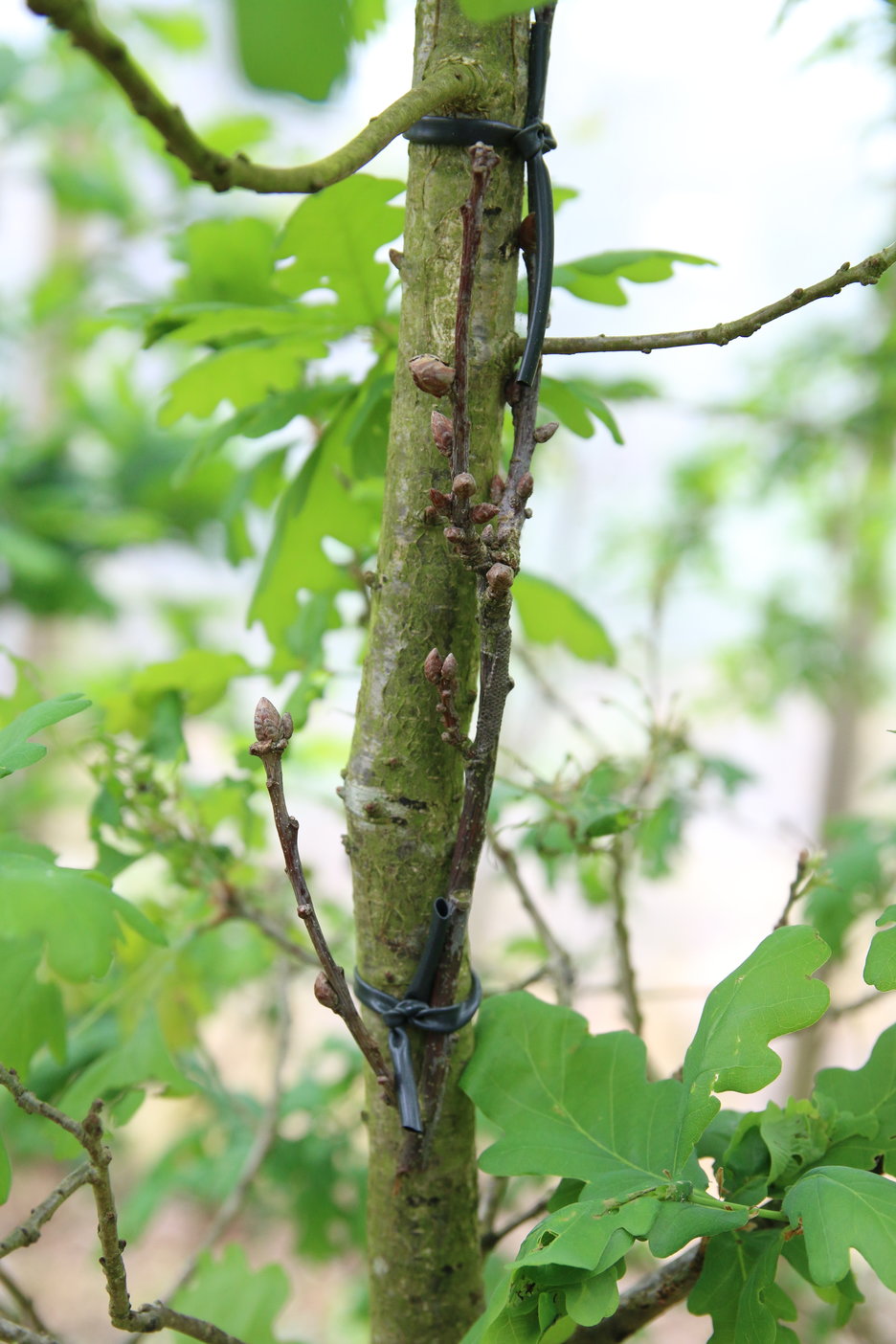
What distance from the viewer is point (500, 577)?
389 mm

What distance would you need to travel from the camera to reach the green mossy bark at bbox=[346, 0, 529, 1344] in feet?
1.51

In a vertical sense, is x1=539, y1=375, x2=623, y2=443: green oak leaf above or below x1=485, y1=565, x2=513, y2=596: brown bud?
above

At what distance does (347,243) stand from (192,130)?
315 mm

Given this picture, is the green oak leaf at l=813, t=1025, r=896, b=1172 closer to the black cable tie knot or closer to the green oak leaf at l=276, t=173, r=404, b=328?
the black cable tie knot

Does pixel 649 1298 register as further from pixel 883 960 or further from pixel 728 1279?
pixel 883 960

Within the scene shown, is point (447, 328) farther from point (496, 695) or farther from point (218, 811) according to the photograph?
point (218, 811)

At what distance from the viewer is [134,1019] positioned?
0.77m

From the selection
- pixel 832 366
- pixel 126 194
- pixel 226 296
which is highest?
pixel 126 194

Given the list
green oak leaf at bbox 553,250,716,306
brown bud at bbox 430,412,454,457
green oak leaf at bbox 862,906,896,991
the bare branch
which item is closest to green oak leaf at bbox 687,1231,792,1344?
the bare branch

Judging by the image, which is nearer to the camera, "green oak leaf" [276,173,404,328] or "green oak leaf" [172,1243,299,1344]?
"green oak leaf" [276,173,404,328]

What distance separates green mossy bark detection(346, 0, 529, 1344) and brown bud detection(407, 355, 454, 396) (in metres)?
0.04

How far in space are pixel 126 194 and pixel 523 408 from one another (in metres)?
2.62

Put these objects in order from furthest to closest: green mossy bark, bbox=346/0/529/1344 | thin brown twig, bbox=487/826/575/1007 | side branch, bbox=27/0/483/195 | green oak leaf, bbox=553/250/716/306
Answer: thin brown twig, bbox=487/826/575/1007
green oak leaf, bbox=553/250/716/306
green mossy bark, bbox=346/0/529/1344
side branch, bbox=27/0/483/195

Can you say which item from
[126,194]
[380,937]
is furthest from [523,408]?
[126,194]
